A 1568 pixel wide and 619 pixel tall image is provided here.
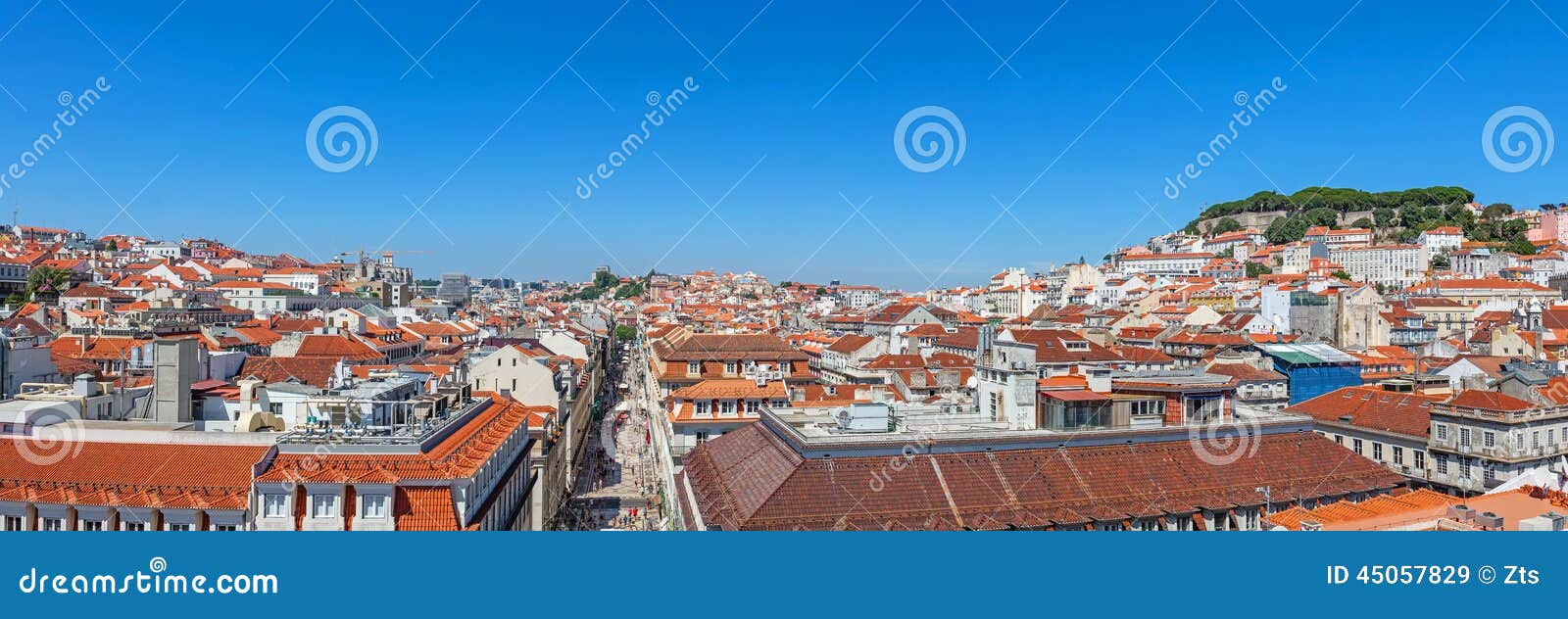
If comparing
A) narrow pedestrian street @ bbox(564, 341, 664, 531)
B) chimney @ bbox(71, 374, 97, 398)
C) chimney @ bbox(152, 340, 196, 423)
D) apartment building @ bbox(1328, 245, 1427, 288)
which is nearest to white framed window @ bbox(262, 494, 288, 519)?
chimney @ bbox(71, 374, 97, 398)

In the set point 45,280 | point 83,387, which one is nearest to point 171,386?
point 83,387

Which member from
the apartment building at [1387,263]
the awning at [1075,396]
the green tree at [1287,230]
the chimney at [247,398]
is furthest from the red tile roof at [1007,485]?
the green tree at [1287,230]

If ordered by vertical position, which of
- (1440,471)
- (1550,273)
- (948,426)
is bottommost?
(1440,471)

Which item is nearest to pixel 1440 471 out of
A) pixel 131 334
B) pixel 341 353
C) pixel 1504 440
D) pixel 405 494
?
pixel 1504 440

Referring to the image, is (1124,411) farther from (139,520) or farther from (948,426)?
(139,520)

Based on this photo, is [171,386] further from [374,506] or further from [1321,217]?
[1321,217]
